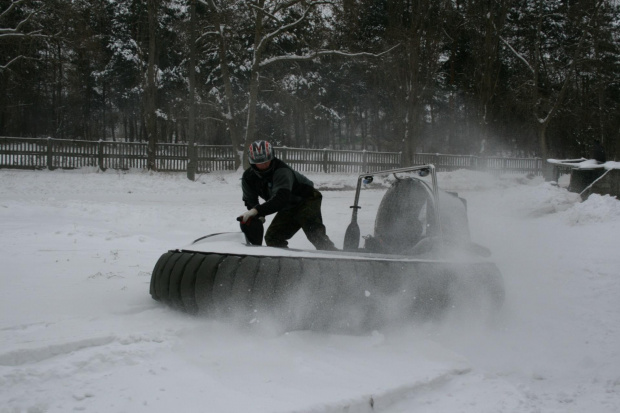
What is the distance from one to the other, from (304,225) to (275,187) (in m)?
0.67

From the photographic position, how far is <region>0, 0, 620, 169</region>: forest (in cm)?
2206

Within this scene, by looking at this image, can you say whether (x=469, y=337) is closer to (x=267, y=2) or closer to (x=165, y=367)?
(x=165, y=367)

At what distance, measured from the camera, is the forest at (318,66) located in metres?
22.1

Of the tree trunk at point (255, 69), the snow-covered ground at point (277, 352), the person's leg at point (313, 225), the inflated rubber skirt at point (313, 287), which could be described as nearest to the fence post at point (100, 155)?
the tree trunk at point (255, 69)

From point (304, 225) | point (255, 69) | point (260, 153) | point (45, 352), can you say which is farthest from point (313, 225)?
point (255, 69)

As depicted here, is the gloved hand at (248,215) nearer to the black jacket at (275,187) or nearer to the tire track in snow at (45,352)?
the black jacket at (275,187)

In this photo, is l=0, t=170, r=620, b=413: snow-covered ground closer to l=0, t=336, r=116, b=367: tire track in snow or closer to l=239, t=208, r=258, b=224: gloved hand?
l=0, t=336, r=116, b=367: tire track in snow

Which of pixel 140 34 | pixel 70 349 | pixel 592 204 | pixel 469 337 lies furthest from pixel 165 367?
pixel 140 34

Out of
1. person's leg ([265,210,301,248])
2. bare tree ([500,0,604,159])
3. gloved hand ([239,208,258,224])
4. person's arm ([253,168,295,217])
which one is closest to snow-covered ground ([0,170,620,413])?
gloved hand ([239,208,258,224])

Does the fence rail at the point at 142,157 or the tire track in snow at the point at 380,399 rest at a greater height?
the fence rail at the point at 142,157

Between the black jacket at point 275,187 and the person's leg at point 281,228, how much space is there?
18cm

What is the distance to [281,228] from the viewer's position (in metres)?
5.86

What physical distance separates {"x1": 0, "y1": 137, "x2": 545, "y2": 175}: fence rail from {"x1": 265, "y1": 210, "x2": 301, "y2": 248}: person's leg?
19.1 meters

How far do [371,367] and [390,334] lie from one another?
0.67 metres
